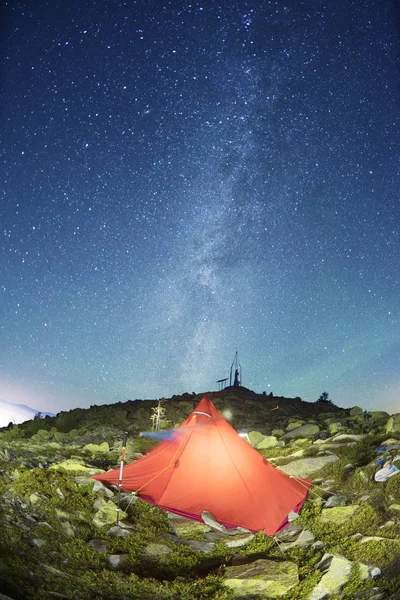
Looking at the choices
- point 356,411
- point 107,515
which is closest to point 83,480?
point 107,515

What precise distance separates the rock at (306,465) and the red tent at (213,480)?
1292 millimetres

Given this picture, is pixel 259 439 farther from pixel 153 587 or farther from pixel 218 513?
pixel 153 587

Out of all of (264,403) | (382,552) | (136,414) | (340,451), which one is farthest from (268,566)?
(264,403)

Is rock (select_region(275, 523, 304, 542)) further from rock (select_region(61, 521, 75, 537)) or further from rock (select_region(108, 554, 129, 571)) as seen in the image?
rock (select_region(61, 521, 75, 537))

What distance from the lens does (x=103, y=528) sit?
28.6 ft

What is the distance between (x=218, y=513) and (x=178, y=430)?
262cm

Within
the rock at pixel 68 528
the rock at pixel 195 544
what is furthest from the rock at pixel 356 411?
the rock at pixel 68 528

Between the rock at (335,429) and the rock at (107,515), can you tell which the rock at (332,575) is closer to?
the rock at (107,515)

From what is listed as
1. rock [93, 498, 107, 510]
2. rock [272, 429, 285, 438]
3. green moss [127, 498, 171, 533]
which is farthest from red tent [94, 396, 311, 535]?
rock [272, 429, 285, 438]

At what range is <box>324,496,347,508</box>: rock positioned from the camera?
399 inches

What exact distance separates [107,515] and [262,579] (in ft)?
13.1

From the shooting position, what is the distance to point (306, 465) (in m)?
13.3

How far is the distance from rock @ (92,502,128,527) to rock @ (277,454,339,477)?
577cm

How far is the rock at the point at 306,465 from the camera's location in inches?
509
